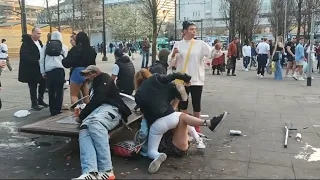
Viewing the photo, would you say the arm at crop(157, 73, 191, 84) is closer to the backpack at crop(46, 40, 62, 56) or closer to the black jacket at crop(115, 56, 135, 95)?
the black jacket at crop(115, 56, 135, 95)

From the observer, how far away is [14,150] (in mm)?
5145

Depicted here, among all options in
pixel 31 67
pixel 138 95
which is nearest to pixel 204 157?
pixel 138 95

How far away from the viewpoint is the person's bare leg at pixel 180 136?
15.0ft

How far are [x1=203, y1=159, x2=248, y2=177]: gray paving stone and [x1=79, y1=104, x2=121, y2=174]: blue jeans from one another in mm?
1205

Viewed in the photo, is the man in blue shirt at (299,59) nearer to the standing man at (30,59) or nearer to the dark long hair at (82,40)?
the dark long hair at (82,40)

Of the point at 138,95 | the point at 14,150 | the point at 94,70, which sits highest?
the point at 94,70

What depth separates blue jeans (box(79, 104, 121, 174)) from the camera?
12.9ft

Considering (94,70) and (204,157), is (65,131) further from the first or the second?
(204,157)

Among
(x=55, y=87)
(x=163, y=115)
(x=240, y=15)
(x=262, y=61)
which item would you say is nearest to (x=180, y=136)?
(x=163, y=115)

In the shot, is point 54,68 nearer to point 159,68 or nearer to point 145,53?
point 159,68

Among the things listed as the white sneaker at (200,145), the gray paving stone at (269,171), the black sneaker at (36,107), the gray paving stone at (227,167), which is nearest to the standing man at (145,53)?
the black sneaker at (36,107)

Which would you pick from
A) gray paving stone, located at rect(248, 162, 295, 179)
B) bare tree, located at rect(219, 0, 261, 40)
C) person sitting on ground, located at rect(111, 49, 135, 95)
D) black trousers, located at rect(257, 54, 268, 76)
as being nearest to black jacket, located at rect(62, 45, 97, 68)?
person sitting on ground, located at rect(111, 49, 135, 95)

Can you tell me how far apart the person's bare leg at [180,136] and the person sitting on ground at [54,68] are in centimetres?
330

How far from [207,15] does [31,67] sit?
7103cm
